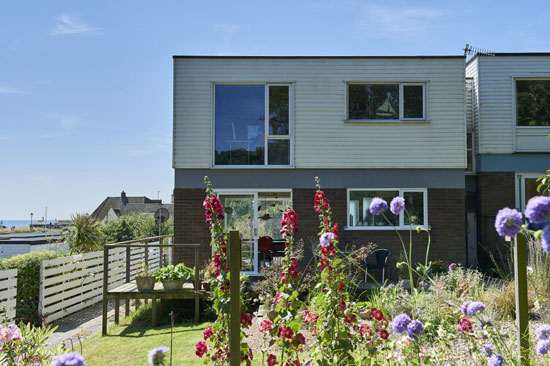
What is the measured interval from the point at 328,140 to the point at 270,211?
8.10 feet

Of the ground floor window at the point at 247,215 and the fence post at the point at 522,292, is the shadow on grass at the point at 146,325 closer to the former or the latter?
the ground floor window at the point at 247,215

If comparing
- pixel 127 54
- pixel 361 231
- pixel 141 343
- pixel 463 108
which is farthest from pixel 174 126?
pixel 463 108

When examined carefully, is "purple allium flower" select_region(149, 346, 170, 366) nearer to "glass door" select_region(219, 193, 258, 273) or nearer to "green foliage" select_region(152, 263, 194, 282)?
"green foliage" select_region(152, 263, 194, 282)

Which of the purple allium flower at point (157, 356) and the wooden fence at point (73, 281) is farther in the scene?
the wooden fence at point (73, 281)

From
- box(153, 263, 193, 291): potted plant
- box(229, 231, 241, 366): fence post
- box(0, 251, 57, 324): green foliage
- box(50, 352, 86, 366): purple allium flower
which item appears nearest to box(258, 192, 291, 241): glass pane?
box(153, 263, 193, 291): potted plant

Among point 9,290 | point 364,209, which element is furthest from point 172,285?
point 364,209

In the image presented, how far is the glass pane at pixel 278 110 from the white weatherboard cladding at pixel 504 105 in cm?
572

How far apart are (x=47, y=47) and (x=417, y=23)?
14.0 m

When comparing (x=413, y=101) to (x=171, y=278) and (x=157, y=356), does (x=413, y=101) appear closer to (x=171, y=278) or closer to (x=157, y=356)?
(x=171, y=278)

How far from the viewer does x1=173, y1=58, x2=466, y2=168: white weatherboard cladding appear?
12711 millimetres

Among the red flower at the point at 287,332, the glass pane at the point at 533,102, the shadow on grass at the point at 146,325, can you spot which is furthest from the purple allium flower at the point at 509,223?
the glass pane at the point at 533,102

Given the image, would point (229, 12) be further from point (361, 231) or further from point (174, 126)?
point (361, 231)

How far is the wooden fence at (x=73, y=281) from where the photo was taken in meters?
10.1

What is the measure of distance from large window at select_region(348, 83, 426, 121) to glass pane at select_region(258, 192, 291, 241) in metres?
2.89
